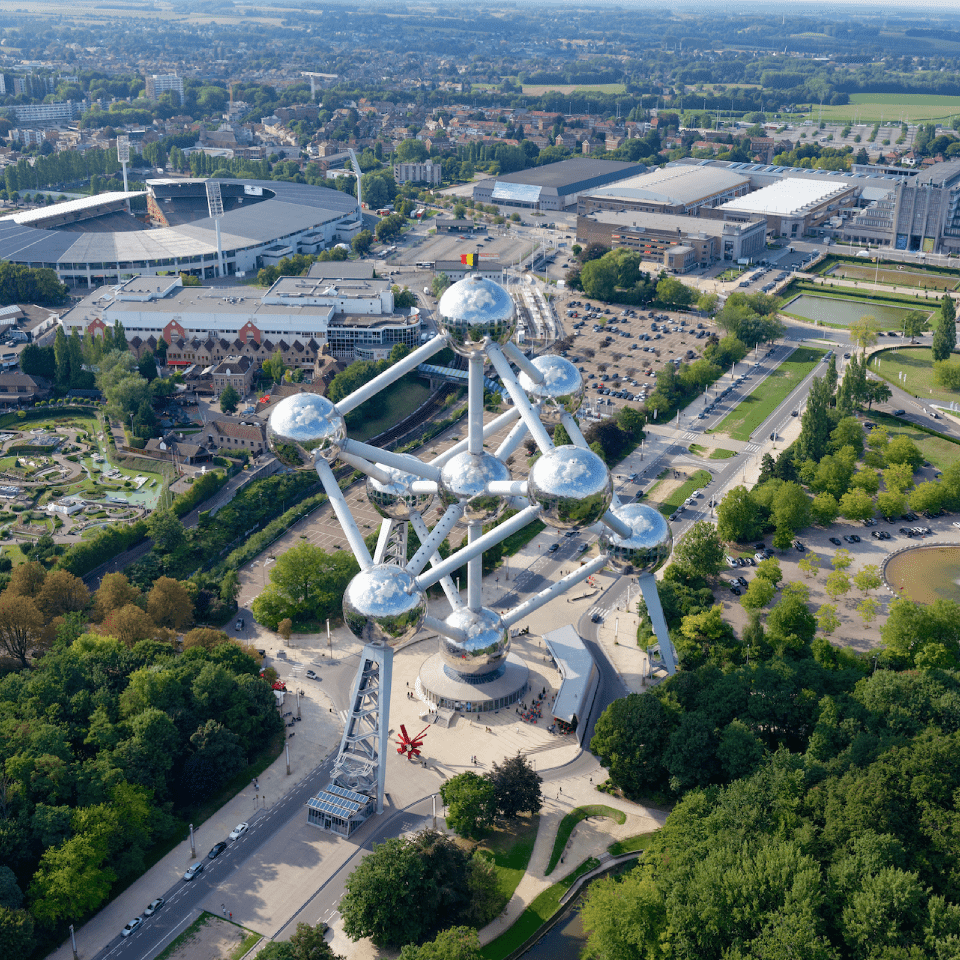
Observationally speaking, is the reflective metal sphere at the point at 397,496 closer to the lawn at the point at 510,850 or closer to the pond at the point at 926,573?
the lawn at the point at 510,850

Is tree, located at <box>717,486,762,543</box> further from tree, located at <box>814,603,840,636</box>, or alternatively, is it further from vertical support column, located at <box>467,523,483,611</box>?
vertical support column, located at <box>467,523,483,611</box>

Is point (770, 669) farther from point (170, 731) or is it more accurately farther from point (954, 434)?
point (954, 434)

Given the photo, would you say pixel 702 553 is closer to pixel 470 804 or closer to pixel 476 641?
pixel 476 641

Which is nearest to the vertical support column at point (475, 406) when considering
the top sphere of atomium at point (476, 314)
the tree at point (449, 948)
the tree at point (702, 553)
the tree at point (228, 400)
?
the top sphere of atomium at point (476, 314)

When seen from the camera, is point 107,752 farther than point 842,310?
No

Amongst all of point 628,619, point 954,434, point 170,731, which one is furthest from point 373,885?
point 954,434

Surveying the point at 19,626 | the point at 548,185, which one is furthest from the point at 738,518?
the point at 548,185

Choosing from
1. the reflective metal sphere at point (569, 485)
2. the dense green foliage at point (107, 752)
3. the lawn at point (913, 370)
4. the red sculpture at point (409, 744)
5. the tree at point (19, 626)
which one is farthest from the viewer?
the lawn at point (913, 370)
